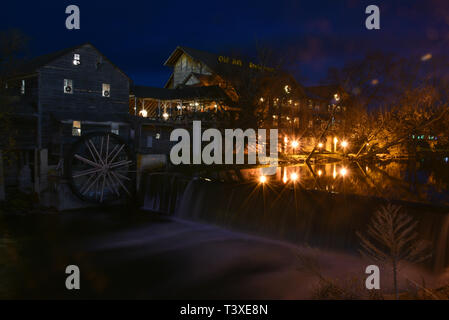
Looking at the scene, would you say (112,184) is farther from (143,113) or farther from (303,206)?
(143,113)

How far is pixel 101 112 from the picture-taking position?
27.0 meters

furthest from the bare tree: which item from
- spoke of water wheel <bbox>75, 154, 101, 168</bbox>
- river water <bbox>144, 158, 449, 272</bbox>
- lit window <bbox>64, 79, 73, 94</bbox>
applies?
lit window <bbox>64, 79, 73, 94</bbox>

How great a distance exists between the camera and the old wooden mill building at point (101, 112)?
18.8m

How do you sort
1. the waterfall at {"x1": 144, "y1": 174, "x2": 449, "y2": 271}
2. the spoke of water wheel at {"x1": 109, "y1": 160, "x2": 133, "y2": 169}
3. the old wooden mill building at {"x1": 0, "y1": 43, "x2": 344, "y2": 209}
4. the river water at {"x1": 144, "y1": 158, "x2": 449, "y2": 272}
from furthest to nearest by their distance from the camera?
the spoke of water wheel at {"x1": 109, "y1": 160, "x2": 133, "y2": 169}
the old wooden mill building at {"x1": 0, "y1": 43, "x2": 344, "y2": 209}
the river water at {"x1": 144, "y1": 158, "x2": 449, "y2": 272}
the waterfall at {"x1": 144, "y1": 174, "x2": 449, "y2": 271}

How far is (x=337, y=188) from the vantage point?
20.0 meters

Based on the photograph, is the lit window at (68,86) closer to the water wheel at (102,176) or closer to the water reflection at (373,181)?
the water wheel at (102,176)

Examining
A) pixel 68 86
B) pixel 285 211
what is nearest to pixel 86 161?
pixel 68 86

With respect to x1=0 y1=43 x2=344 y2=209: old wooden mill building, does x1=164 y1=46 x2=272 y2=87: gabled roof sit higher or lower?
higher

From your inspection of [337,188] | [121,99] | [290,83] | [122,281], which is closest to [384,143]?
[290,83]

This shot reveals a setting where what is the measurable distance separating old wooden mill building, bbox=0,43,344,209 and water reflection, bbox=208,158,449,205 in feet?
20.8

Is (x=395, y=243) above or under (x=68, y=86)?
under

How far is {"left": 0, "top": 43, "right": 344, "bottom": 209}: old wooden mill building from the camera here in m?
18.8

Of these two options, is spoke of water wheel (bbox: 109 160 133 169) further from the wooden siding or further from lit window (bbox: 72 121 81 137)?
the wooden siding

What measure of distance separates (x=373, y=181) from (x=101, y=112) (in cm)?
1899
